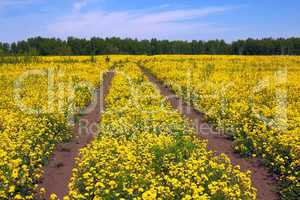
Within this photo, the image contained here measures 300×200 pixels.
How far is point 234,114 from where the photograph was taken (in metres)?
13.7

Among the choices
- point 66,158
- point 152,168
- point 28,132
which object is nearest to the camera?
point 152,168

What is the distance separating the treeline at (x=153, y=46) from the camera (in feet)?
309

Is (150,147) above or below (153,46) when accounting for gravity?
below

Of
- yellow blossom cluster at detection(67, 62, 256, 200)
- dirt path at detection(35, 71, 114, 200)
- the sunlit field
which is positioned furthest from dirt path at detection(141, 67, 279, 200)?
dirt path at detection(35, 71, 114, 200)

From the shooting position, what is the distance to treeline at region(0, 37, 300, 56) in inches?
Result: 3703

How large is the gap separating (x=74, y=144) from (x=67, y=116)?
2252 millimetres

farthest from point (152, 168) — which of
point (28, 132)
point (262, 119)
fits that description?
point (262, 119)

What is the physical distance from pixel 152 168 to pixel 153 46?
9596 centimetres

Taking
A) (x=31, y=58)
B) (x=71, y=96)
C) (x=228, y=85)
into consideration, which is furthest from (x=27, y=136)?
(x=31, y=58)

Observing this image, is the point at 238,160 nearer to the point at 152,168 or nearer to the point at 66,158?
the point at 152,168

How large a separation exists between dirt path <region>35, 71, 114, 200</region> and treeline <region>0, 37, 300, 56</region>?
76.8 metres

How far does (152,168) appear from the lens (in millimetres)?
8555

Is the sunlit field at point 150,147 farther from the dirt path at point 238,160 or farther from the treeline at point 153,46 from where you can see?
the treeline at point 153,46

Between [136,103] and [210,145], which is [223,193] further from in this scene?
[136,103]
